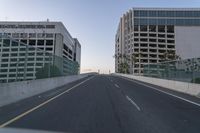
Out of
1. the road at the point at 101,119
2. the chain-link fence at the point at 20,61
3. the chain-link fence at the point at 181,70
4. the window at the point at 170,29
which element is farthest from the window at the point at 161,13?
the road at the point at 101,119

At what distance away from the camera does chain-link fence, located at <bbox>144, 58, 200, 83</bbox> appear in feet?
70.2

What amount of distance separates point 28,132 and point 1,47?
8617 mm

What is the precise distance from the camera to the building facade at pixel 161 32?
151500mm

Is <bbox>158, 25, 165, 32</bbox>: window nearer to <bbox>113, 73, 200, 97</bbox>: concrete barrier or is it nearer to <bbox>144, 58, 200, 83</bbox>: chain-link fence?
<bbox>144, 58, 200, 83</bbox>: chain-link fence

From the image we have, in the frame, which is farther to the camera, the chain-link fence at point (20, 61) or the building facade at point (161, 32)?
the building facade at point (161, 32)

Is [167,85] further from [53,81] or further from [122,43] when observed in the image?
[122,43]

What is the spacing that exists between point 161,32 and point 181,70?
440 feet

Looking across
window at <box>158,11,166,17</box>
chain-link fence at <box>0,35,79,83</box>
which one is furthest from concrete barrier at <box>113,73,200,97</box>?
window at <box>158,11,166,17</box>

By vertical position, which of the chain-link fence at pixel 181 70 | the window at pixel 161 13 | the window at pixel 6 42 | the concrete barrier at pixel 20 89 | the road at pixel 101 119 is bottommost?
the road at pixel 101 119

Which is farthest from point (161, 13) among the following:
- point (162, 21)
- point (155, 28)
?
point (155, 28)

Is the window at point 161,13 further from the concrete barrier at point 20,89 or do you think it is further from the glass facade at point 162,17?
the concrete barrier at point 20,89

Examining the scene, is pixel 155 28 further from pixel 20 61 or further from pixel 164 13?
pixel 20 61

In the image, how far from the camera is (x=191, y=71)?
21750 millimetres

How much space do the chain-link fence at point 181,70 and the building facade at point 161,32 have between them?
4683 inches
